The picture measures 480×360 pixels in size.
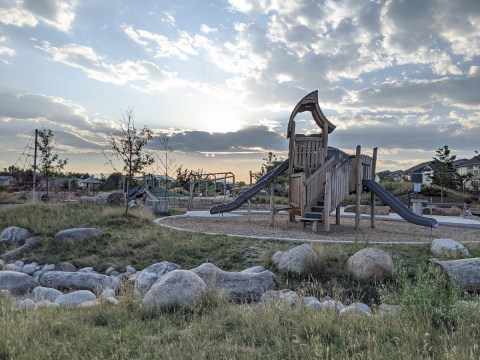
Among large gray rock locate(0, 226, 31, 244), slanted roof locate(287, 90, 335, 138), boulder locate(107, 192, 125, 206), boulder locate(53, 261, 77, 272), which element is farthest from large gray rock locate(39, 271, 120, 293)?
boulder locate(107, 192, 125, 206)

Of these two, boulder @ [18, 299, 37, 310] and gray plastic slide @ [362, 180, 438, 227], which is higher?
gray plastic slide @ [362, 180, 438, 227]

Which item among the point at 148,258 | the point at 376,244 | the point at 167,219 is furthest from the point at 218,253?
the point at 167,219

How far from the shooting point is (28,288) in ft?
26.6

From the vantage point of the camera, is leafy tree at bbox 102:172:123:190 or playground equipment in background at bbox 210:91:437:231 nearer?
playground equipment in background at bbox 210:91:437:231

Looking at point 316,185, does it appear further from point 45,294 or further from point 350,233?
point 45,294

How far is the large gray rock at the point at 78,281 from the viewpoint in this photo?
26.2 feet

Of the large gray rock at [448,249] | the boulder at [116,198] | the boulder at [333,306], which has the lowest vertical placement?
the boulder at [333,306]

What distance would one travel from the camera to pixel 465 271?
646 cm

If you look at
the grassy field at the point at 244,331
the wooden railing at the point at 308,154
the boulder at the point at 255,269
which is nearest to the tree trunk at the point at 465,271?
the grassy field at the point at 244,331

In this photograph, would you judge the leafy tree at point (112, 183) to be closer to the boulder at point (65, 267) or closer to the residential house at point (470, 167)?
the boulder at point (65, 267)

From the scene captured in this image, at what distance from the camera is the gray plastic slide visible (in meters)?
11.2

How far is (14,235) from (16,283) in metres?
4.10

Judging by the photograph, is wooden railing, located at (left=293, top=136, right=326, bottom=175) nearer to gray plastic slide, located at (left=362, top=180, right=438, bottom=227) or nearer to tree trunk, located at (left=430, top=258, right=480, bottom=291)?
gray plastic slide, located at (left=362, top=180, right=438, bottom=227)

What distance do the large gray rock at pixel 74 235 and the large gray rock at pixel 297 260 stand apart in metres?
5.93
